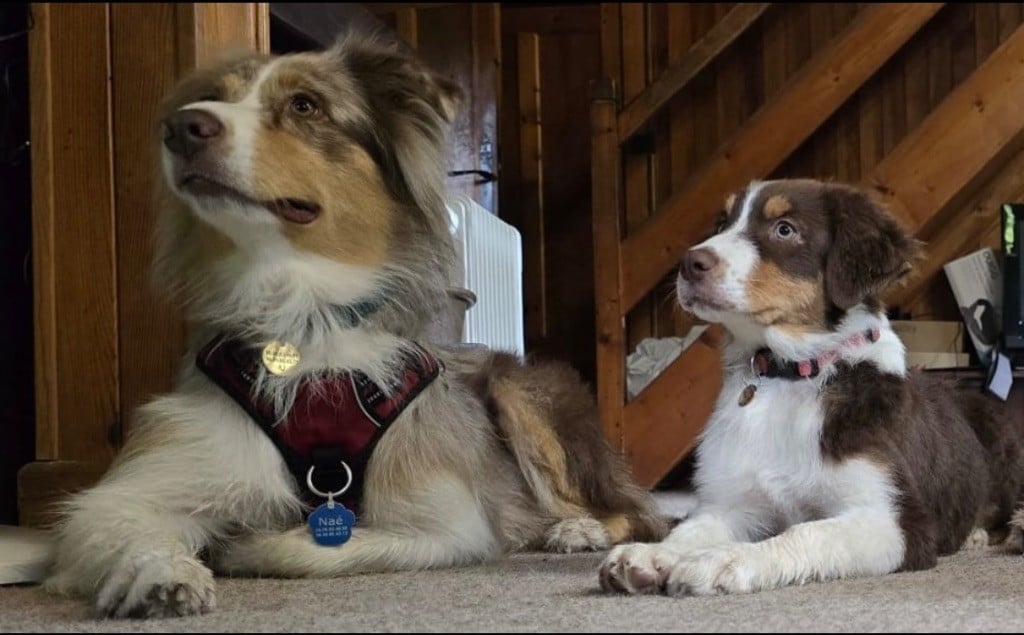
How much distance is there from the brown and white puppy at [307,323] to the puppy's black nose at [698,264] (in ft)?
1.72

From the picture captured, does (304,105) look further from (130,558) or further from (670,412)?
(670,412)

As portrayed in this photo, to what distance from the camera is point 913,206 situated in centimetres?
454

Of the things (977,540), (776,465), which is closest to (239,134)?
(776,465)

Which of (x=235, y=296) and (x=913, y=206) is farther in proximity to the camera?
(x=913, y=206)

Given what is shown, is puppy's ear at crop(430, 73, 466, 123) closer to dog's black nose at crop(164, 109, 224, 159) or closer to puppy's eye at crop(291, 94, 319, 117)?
puppy's eye at crop(291, 94, 319, 117)

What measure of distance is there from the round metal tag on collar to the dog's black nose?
409 millimetres

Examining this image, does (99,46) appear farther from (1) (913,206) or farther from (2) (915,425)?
(1) (913,206)

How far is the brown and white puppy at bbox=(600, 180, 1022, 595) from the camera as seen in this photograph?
2133mm

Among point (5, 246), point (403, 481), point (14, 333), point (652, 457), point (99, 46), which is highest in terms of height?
point (99, 46)

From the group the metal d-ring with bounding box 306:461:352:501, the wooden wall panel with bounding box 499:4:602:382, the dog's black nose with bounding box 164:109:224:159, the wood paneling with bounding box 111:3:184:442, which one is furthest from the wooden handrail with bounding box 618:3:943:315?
the dog's black nose with bounding box 164:109:224:159

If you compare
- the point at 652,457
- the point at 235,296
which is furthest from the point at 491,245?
the point at 235,296

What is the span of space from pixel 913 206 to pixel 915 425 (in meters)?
2.52

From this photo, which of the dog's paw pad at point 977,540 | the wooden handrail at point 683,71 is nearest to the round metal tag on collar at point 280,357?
the dog's paw pad at point 977,540

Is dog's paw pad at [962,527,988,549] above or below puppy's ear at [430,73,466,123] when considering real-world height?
below
